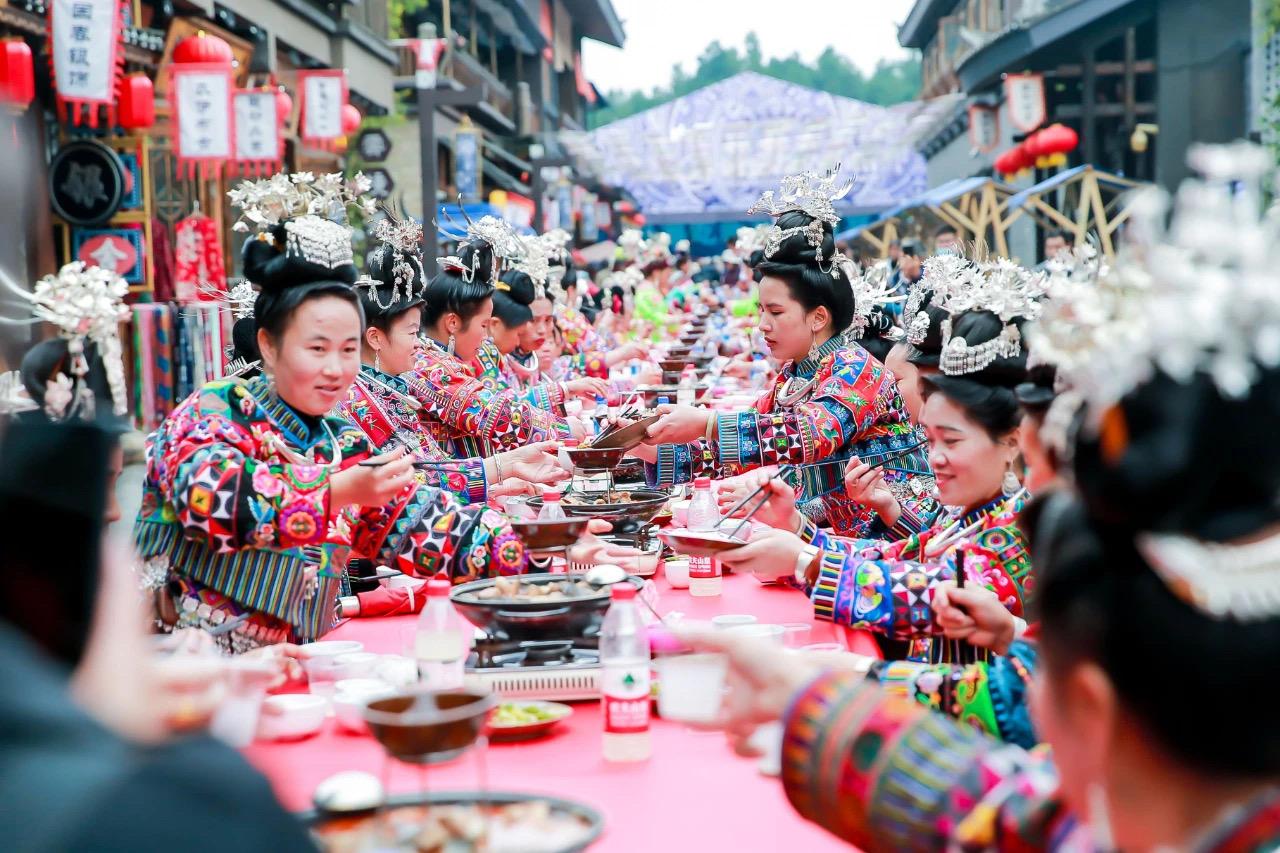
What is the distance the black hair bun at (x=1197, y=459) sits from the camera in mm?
1097

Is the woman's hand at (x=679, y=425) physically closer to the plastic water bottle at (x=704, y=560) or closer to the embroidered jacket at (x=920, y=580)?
the plastic water bottle at (x=704, y=560)

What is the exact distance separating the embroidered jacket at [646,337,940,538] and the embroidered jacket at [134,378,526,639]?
5.25 feet

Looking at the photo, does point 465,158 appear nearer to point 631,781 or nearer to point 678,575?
point 678,575

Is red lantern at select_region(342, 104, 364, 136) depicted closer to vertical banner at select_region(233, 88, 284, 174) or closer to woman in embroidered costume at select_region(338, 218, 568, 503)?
vertical banner at select_region(233, 88, 284, 174)

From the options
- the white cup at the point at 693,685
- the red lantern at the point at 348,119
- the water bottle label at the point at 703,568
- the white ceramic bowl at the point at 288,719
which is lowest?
the white ceramic bowl at the point at 288,719

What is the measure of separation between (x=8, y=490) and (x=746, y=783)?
134 cm

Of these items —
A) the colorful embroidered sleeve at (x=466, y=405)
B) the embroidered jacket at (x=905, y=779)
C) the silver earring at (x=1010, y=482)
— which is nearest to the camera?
the embroidered jacket at (x=905, y=779)

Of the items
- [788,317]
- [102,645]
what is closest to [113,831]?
[102,645]

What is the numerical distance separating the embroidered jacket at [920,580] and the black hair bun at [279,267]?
1423 millimetres

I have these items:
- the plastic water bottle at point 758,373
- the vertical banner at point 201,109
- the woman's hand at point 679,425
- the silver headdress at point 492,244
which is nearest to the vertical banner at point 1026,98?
the plastic water bottle at point 758,373

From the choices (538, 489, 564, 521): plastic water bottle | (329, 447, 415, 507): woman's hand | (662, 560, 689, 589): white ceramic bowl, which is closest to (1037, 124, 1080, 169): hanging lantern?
(662, 560, 689, 589): white ceramic bowl

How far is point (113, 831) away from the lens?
0.88 metres

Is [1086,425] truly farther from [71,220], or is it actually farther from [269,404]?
[71,220]

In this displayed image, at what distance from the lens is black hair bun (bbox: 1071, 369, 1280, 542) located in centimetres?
110
